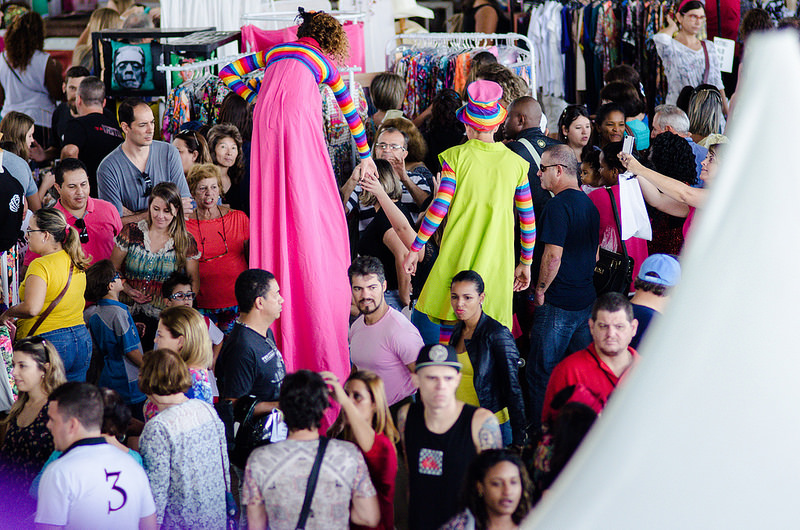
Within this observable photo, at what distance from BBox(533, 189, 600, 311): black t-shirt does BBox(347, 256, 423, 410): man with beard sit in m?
0.81

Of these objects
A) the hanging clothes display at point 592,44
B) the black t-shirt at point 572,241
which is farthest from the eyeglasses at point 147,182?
the hanging clothes display at point 592,44

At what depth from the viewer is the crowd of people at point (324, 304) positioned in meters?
2.61

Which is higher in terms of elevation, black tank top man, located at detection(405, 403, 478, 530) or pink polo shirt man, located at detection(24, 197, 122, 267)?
pink polo shirt man, located at detection(24, 197, 122, 267)

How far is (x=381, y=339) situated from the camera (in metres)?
3.63

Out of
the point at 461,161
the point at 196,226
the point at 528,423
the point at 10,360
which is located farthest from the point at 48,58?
the point at 528,423

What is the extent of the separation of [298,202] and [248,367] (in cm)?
101

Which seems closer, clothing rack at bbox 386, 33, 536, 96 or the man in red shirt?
the man in red shirt

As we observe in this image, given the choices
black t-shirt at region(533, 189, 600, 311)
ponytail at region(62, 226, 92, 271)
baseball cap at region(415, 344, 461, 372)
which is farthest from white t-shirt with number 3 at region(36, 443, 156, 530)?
black t-shirt at region(533, 189, 600, 311)

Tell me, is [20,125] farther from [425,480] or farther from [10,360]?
[425,480]

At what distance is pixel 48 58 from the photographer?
291 inches

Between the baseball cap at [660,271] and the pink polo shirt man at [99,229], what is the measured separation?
2810 mm

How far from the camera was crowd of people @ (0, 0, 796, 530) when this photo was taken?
2.61m

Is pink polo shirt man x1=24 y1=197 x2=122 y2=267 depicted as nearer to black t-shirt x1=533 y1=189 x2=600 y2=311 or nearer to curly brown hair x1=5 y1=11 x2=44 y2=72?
black t-shirt x1=533 y1=189 x2=600 y2=311

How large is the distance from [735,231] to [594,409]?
6.25 feet
